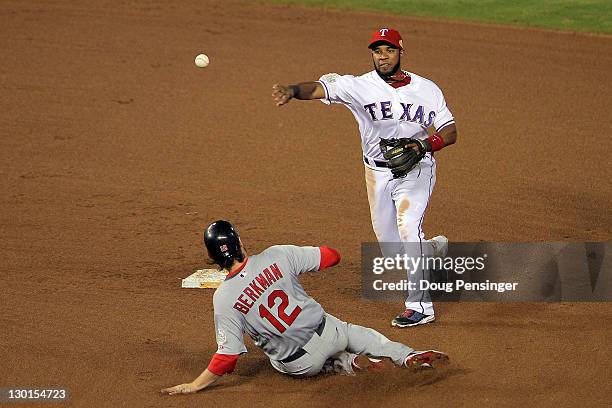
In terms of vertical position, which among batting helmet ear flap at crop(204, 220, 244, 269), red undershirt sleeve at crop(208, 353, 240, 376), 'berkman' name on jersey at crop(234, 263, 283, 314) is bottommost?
red undershirt sleeve at crop(208, 353, 240, 376)

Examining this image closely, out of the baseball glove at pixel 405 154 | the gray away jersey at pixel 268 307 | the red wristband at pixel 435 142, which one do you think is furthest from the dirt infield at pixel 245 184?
the red wristband at pixel 435 142

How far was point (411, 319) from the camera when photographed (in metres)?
7.89

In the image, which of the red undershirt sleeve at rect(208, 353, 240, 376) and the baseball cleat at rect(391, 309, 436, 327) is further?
the baseball cleat at rect(391, 309, 436, 327)

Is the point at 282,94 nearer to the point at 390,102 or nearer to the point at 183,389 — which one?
the point at 390,102

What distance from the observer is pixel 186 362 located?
7.39m

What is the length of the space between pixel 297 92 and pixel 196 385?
2.31 m

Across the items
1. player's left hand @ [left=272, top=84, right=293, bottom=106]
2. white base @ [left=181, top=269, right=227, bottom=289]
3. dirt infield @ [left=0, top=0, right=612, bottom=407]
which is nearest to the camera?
dirt infield @ [left=0, top=0, right=612, bottom=407]

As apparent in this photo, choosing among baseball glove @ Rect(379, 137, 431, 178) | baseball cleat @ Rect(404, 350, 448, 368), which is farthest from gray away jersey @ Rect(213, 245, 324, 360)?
baseball glove @ Rect(379, 137, 431, 178)

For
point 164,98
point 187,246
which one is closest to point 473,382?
point 187,246

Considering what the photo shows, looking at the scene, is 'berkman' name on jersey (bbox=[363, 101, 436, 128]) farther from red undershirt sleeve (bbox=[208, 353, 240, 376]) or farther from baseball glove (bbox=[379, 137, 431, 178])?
red undershirt sleeve (bbox=[208, 353, 240, 376])

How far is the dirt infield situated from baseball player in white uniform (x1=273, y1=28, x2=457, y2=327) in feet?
1.93

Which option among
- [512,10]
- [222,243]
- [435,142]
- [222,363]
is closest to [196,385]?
[222,363]

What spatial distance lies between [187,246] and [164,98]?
4.42 meters

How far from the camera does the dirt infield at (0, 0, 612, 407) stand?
718cm
